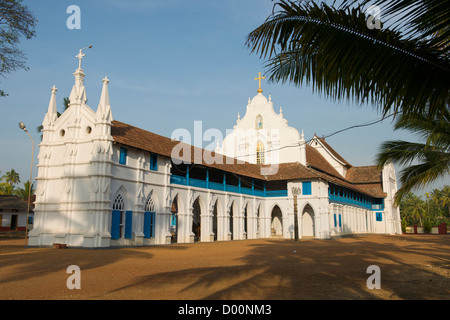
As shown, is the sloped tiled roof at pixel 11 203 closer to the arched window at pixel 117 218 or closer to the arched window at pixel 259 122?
the arched window at pixel 259 122

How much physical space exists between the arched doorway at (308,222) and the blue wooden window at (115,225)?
23.4m

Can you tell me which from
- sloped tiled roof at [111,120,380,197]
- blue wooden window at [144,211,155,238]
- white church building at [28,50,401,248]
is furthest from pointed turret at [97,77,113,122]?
blue wooden window at [144,211,155,238]

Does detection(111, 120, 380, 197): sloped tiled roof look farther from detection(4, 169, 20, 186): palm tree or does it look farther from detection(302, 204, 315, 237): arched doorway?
detection(4, 169, 20, 186): palm tree

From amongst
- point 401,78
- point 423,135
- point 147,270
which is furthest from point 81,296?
point 423,135

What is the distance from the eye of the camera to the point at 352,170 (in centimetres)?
5547

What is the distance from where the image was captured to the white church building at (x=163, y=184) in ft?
73.0

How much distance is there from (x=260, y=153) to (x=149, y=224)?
68.1 feet

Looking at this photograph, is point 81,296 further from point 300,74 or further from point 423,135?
point 423,135

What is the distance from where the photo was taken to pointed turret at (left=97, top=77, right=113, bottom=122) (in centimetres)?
2242

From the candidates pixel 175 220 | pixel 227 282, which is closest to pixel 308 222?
pixel 175 220

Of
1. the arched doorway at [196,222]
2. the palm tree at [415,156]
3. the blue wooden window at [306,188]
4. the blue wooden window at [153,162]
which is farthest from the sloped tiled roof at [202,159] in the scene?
the palm tree at [415,156]

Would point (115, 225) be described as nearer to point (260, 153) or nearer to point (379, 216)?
point (260, 153)

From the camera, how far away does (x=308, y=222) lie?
135 feet

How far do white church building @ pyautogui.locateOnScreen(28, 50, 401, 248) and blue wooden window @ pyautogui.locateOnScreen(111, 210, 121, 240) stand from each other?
0.19ft
